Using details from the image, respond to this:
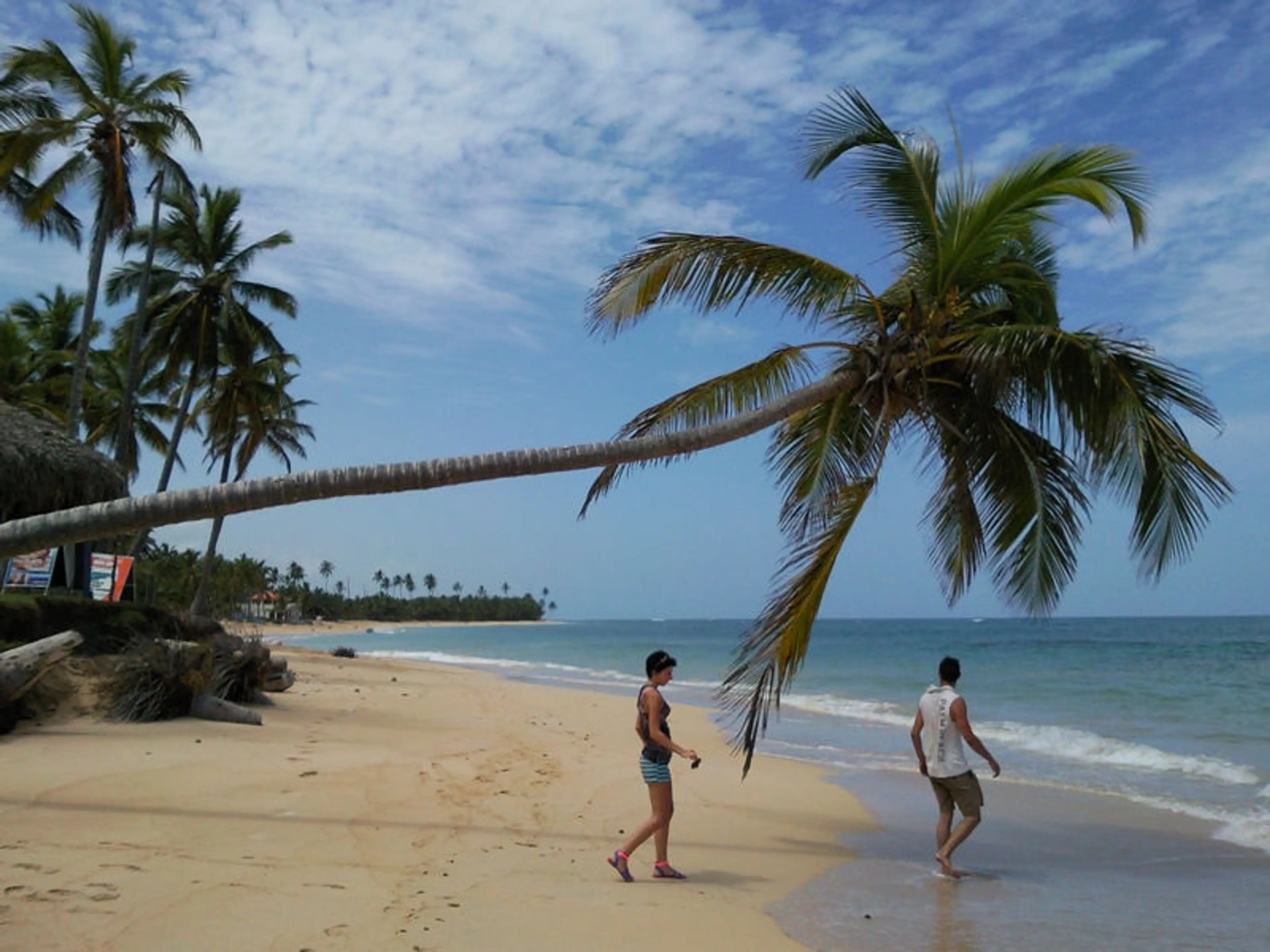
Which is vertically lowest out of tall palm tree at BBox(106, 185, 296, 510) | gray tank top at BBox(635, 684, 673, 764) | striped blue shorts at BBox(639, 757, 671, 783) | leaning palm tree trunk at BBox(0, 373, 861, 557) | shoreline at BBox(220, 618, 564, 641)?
shoreline at BBox(220, 618, 564, 641)

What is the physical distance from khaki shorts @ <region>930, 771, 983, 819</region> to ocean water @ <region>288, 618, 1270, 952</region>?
1.55 ft

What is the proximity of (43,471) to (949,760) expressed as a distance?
42.7 feet

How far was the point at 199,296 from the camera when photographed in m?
28.1

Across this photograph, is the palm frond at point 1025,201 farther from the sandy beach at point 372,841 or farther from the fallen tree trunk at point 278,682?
the fallen tree trunk at point 278,682

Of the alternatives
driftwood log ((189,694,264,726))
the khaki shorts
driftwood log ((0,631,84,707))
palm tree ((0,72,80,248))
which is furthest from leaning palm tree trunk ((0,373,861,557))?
palm tree ((0,72,80,248))

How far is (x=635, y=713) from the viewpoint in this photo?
62.3 feet

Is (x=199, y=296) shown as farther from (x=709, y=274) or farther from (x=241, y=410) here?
(x=709, y=274)

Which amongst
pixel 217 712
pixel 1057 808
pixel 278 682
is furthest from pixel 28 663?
pixel 1057 808

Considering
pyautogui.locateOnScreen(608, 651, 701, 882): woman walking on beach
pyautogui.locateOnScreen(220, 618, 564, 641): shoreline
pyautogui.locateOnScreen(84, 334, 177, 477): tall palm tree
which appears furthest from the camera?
pyautogui.locateOnScreen(84, 334, 177, 477): tall palm tree

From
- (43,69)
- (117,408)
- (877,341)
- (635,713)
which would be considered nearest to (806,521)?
(877,341)

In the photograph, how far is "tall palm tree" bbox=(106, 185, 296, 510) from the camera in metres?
28.0

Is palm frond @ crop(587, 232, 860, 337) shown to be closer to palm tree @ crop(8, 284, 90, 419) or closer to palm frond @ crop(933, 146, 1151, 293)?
palm frond @ crop(933, 146, 1151, 293)

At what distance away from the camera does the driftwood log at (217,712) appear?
11062 mm

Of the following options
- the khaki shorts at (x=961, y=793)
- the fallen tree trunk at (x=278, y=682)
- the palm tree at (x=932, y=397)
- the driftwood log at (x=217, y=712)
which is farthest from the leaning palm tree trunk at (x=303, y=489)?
the fallen tree trunk at (x=278, y=682)
